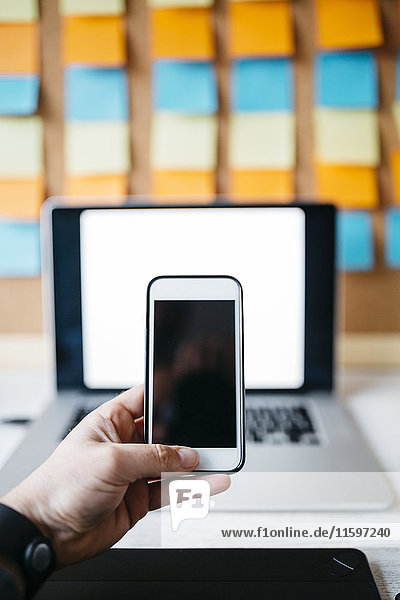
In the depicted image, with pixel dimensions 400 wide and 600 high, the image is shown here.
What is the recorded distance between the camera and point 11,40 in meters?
0.81

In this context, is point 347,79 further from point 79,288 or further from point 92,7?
point 79,288

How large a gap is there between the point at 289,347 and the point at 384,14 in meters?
0.48

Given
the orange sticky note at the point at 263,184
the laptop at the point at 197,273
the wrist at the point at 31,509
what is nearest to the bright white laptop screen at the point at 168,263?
the laptop at the point at 197,273

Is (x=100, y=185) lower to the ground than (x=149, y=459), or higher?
higher

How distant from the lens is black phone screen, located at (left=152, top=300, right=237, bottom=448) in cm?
40

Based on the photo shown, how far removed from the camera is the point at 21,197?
2.75ft

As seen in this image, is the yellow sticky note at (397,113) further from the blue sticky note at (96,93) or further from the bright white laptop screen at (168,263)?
the blue sticky note at (96,93)

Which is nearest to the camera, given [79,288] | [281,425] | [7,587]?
[7,587]

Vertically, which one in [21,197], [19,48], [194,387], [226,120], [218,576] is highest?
[19,48]

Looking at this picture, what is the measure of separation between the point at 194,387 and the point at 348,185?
1.74 ft

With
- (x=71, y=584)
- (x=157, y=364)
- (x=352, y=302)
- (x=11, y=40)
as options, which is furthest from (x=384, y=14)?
(x=71, y=584)

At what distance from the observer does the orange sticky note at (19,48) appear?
812 mm

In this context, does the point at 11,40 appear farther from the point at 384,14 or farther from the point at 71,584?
the point at 71,584

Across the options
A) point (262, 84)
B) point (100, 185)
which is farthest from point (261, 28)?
point (100, 185)
